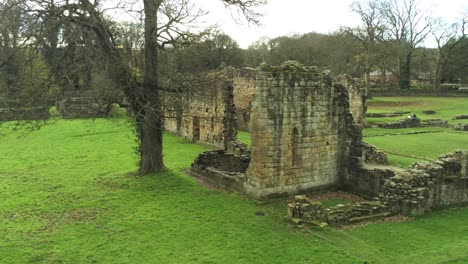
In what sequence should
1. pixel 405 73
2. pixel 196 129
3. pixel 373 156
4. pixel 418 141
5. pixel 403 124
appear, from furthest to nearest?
pixel 405 73 < pixel 403 124 < pixel 196 129 < pixel 418 141 < pixel 373 156

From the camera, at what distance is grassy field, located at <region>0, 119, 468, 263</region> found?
9.67 metres

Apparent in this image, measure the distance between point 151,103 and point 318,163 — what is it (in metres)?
6.65

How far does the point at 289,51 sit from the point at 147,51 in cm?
4017

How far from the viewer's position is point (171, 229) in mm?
11234

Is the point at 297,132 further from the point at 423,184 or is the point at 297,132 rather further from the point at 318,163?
the point at 423,184

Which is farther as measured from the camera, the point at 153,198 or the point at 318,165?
the point at 318,165

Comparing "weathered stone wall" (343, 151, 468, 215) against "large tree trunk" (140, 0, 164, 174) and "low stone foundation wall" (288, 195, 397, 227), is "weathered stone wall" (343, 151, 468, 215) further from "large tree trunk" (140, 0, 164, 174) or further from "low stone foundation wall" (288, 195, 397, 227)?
"large tree trunk" (140, 0, 164, 174)

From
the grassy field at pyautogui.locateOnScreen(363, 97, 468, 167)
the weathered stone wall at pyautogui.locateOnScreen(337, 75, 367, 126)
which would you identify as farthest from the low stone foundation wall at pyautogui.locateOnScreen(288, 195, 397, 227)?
the weathered stone wall at pyautogui.locateOnScreen(337, 75, 367, 126)

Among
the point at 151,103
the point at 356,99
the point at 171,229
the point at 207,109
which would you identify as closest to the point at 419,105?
the point at 356,99

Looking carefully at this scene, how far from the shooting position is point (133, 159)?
20.7 metres

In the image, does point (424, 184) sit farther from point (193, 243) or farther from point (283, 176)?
point (193, 243)

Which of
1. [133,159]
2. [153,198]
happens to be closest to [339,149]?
[153,198]

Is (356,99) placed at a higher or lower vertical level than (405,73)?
lower

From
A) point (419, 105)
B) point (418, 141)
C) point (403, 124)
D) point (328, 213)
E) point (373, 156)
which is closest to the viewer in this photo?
point (328, 213)
